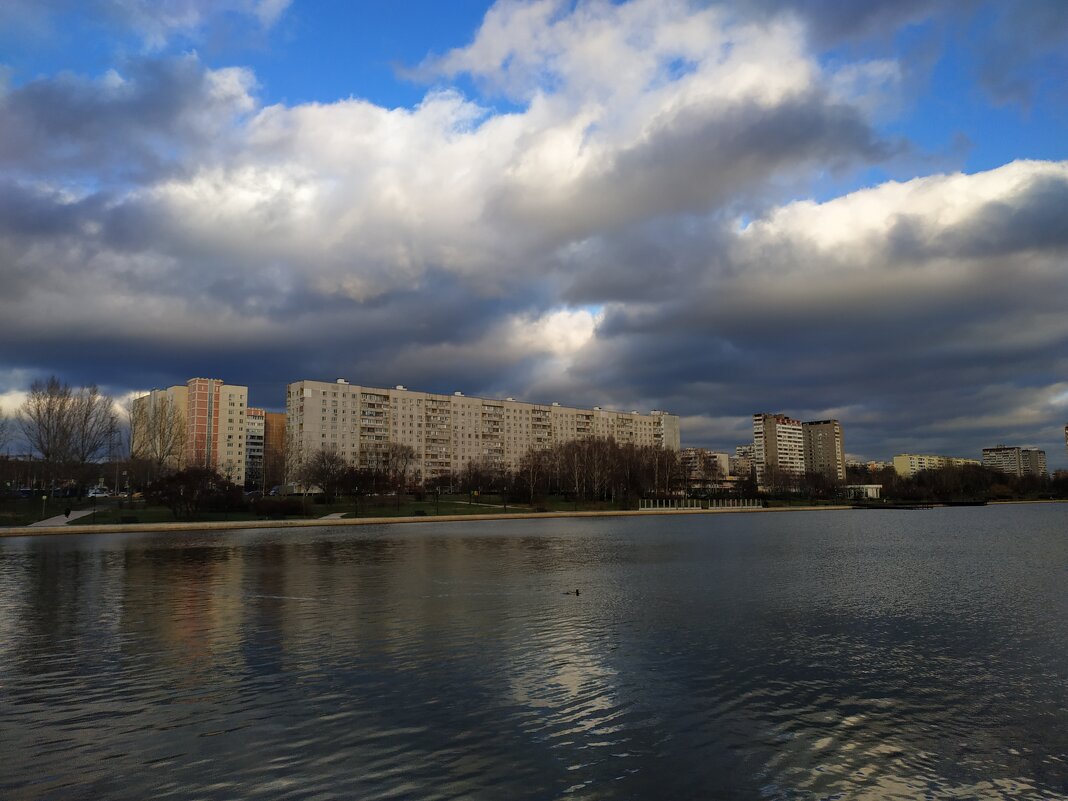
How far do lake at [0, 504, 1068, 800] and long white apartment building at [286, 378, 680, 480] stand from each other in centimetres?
10280

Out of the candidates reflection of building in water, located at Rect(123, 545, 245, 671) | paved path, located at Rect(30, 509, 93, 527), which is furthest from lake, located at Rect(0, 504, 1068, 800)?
paved path, located at Rect(30, 509, 93, 527)

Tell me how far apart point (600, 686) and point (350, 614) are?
8.83 meters

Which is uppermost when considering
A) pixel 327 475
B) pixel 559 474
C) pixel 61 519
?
pixel 327 475

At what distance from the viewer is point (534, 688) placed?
39.0ft

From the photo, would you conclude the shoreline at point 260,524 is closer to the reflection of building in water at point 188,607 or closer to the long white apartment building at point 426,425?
the reflection of building in water at point 188,607

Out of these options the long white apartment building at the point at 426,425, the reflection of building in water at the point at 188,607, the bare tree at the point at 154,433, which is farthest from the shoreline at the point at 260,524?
the long white apartment building at the point at 426,425

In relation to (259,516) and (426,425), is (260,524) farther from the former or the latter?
(426,425)

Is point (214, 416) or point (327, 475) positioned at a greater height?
point (214, 416)

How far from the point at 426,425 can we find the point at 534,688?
150735 mm

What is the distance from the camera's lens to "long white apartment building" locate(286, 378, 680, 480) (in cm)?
14375

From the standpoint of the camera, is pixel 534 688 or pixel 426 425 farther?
pixel 426 425

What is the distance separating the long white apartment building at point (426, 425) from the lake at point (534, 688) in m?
103

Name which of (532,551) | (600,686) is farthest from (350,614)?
(532,551)

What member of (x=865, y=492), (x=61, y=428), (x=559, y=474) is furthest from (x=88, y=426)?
(x=865, y=492)
